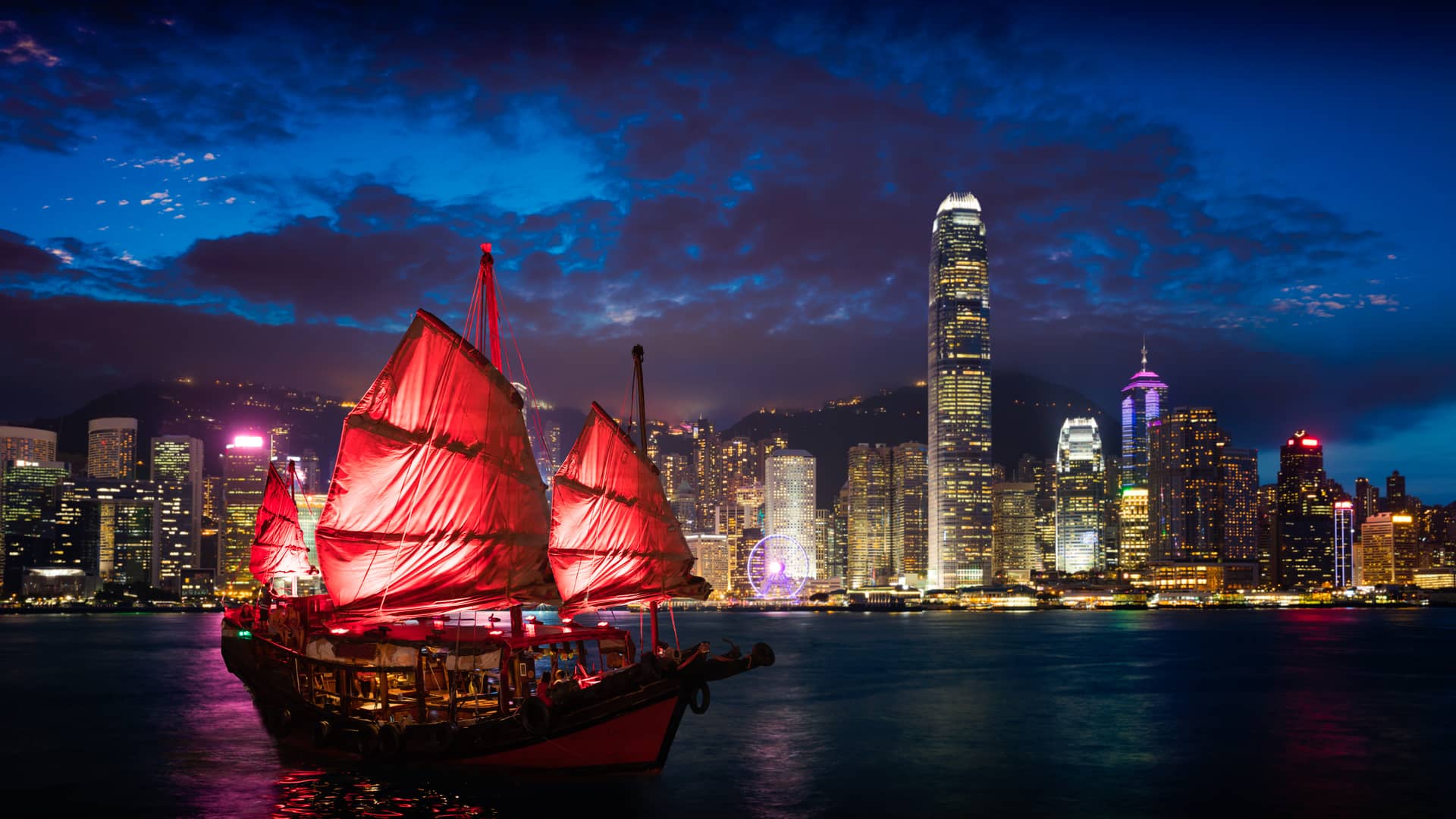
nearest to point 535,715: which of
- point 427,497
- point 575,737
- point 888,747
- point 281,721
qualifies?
point 575,737

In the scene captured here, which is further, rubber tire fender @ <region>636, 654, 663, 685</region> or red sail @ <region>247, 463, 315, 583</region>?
red sail @ <region>247, 463, 315, 583</region>

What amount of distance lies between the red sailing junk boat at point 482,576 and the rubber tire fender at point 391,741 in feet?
0.18

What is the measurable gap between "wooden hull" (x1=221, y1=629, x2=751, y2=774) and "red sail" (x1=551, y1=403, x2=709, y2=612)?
4680 millimetres

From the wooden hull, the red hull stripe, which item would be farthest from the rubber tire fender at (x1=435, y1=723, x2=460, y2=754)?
the red hull stripe

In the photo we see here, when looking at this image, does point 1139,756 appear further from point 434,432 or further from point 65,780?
point 65,780

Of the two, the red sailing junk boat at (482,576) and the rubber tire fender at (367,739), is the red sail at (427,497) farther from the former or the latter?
the rubber tire fender at (367,739)

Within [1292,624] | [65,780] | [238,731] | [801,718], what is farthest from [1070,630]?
[65,780]

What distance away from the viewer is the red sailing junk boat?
3634 centimetres

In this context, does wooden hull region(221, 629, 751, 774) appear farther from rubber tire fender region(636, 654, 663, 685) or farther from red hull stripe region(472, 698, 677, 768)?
rubber tire fender region(636, 654, 663, 685)

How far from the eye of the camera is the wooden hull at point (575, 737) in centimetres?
3578

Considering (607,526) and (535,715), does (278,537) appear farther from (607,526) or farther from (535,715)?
(535,715)

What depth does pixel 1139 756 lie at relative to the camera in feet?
173

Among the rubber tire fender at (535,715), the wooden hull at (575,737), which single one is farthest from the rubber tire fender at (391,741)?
the rubber tire fender at (535,715)

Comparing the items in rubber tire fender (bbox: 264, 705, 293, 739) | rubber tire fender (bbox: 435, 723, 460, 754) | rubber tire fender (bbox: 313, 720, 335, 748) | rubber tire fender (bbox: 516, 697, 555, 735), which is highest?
rubber tire fender (bbox: 516, 697, 555, 735)
